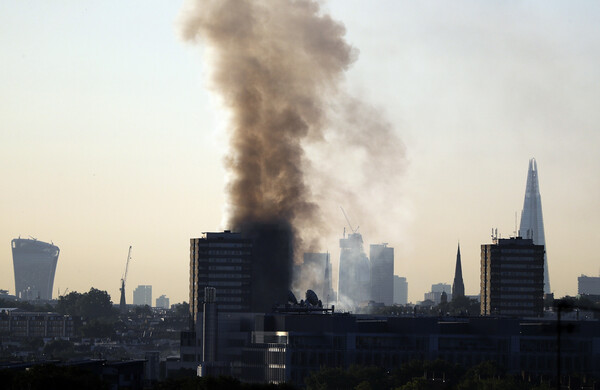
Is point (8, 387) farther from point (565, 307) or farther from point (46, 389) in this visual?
point (565, 307)

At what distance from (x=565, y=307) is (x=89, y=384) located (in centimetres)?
8752

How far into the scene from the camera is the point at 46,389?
194000 millimetres

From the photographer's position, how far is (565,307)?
418ft

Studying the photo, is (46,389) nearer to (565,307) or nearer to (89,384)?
(89,384)

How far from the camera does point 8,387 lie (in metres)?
194

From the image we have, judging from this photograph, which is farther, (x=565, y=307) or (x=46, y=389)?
(x=46, y=389)

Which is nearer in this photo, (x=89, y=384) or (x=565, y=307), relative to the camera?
(x=565, y=307)

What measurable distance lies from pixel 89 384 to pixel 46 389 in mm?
6886

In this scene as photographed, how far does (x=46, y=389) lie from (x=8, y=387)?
470cm

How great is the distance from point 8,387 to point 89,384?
10553mm

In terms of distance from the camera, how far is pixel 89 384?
653 ft

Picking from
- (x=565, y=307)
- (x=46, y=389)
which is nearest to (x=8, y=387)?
(x=46, y=389)

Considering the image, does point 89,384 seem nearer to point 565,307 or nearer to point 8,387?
point 8,387
